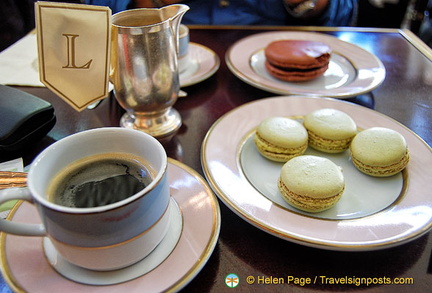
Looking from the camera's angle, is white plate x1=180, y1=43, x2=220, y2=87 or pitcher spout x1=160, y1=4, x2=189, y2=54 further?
white plate x1=180, y1=43, x2=220, y2=87

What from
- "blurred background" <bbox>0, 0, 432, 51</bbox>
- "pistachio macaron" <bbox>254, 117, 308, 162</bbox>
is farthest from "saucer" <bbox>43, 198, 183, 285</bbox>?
"blurred background" <bbox>0, 0, 432, 51</bbox>

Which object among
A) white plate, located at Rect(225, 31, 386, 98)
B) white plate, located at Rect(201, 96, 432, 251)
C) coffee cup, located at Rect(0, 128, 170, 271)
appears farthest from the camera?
white plate, located at Rect(225, 31, 386, 98)

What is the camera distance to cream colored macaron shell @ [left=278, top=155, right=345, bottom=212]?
501mm

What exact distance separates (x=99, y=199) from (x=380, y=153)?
439mm

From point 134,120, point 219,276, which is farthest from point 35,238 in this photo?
point 134,120

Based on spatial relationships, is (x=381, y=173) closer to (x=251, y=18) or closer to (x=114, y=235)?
(x=114, y=235)

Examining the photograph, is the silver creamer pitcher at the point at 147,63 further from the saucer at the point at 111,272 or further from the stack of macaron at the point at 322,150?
the saucer at the point at 111,272

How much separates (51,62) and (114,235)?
0.34 metres

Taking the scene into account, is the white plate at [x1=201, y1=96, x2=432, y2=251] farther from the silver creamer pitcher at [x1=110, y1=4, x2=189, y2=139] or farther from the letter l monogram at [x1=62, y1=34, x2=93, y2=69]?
the letter l monogram at [x1=62, y1=34, x2=93, y2=69]

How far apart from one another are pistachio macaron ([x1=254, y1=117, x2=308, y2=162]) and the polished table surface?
12cm

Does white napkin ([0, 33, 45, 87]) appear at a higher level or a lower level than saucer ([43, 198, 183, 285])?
lower

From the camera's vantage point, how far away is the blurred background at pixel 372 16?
166cm

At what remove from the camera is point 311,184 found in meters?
0.50

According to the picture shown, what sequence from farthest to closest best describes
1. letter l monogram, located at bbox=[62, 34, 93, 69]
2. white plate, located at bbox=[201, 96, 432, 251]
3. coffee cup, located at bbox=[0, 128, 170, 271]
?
letter l monogram, located at bbox=[62, 34, 93, 69], white plate, located at bbox=[201, 96, 432, 251], coffee cup, located at bbox=[0, 128, 170, 271]
